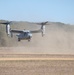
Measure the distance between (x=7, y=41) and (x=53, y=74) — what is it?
15267 cm

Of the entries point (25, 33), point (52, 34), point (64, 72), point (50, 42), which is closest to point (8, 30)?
point (25, 33)

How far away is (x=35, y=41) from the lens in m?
153

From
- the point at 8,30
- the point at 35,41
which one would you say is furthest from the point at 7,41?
the point at 8,30

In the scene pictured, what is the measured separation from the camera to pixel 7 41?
180750mm

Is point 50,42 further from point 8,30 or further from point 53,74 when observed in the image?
point 53,74

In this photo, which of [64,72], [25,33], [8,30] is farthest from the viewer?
[8,30]

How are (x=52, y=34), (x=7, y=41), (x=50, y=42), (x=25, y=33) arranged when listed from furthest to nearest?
1. (x=7, y=41)
2. (x=52, y=34)
3. (x=50, y=42)
4. (x=25, y=33)

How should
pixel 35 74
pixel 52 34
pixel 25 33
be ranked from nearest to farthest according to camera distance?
pixel 35 74 → pixel 25 33 → pixel 52 34

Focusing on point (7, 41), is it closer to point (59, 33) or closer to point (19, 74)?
point (59, 33)

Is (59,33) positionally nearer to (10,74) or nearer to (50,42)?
(50,42)

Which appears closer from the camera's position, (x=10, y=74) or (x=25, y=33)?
(x=10, y=74)

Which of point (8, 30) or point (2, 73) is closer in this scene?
point (2, 73)

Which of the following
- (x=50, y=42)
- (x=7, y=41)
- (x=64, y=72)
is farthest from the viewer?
(x=7, y=41)

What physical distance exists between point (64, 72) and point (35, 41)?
402ft
